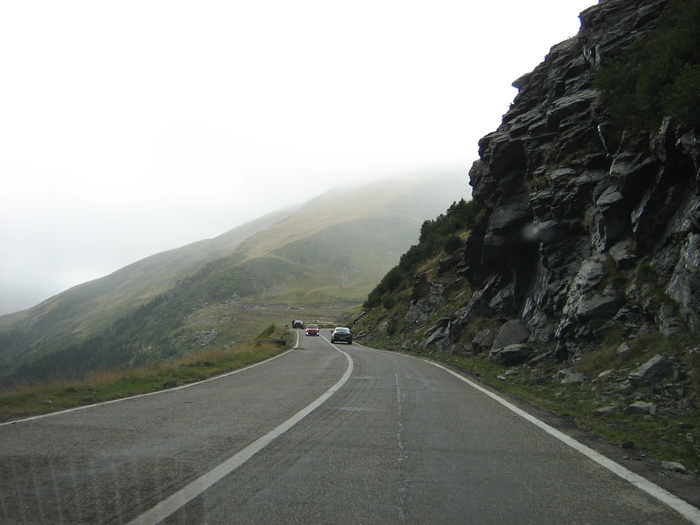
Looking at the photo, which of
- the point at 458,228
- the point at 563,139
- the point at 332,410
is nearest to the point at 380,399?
the point at 332,410

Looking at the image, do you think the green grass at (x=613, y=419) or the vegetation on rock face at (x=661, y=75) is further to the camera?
the vegetation on rock face at (x=661, y=75)

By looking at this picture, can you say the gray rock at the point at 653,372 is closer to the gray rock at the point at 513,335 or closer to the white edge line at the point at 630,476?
the white edge line at the point at 630,476

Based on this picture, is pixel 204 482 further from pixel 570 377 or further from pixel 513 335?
pixel 513 335

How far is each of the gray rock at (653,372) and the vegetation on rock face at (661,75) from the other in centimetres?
617

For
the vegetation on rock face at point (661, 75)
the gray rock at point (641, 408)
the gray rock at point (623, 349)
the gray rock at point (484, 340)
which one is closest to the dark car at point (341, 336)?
the gray rock at point (484, 340)

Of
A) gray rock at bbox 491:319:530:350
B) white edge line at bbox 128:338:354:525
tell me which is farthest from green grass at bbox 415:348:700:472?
white edge line at bbox 128:338:354:525

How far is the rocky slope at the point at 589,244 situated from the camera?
10.1 metres

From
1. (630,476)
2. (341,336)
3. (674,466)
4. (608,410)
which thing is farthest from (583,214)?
(341,336)

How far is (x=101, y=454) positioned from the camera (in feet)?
16.9

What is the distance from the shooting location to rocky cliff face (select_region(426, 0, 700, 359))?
11828 millimetres

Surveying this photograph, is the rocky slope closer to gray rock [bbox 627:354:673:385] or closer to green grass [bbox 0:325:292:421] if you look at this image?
gray rock [bbox 627:354:673:385]

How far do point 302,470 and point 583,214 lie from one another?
16.0 m

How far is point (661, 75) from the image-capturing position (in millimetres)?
13039

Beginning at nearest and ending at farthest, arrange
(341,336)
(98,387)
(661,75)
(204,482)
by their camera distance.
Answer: (204,482)
(98,387)
(661,75)
(341,336)
